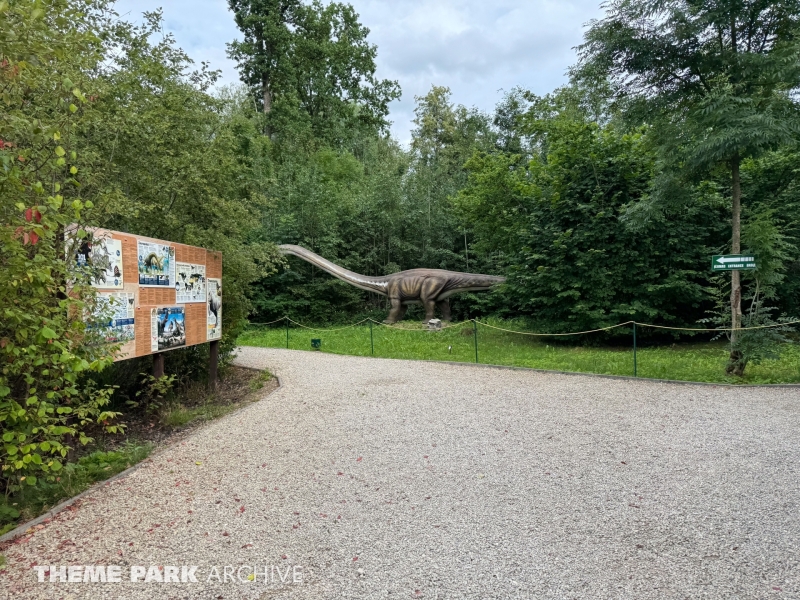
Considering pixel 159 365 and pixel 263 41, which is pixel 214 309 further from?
pixel 263 41

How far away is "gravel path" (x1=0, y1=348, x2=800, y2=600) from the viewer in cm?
278

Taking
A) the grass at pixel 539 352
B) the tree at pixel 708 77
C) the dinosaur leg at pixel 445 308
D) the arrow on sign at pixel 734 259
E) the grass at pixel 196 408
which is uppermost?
the tree at pixel 708 77

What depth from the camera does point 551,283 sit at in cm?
1228

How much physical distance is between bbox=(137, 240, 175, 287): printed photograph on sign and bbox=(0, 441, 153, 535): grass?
6.07 feet

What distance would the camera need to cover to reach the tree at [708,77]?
7.12m

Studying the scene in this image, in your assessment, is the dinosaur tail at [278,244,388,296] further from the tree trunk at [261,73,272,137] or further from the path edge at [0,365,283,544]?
the path edge at [0,365,283,544]

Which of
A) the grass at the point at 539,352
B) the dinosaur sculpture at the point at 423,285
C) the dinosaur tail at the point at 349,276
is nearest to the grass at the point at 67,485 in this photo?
the grass at the point at 539,352

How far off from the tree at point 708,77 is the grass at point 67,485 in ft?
26.8

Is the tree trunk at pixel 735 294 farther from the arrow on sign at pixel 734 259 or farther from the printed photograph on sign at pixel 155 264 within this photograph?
the printed photograph on sign at pixel 155 264

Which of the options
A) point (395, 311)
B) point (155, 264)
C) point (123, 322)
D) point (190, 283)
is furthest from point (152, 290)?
point (395, 311)

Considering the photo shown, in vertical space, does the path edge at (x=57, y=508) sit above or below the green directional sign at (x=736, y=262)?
below

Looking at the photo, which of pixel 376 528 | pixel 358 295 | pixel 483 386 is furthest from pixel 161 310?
pixel 358 295

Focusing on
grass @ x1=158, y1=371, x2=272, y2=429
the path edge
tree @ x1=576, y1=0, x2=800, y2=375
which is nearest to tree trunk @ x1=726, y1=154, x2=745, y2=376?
tree @ x1=576, y1=0, x2=800, y2=375

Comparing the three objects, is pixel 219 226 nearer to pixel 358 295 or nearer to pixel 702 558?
pixel 702 558
